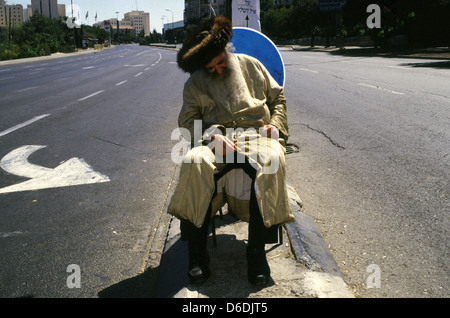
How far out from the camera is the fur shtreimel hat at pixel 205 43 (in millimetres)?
2959

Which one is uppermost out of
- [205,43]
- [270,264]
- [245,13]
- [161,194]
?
[245,13]

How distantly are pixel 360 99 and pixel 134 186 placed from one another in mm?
6903

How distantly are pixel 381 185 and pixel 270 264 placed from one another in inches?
86.9

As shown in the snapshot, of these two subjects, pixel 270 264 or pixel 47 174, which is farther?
pixel 47 174

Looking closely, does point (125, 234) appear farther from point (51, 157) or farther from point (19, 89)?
point (19, 89)

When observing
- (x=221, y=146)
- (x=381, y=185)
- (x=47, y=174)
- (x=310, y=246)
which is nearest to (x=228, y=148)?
(x=221, y=146)

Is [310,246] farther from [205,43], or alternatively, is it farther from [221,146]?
[205,43]

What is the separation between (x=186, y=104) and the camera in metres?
3.03

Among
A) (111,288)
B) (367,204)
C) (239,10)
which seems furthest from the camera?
(239,10)

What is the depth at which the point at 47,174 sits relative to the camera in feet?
17.3

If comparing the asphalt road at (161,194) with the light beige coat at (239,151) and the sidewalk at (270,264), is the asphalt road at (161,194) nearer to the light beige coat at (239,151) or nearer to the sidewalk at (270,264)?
the sidewalk at (270,264)

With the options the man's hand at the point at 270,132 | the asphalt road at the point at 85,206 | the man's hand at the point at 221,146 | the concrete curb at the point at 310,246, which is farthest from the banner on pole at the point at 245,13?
the man's hand at the point at 221,146

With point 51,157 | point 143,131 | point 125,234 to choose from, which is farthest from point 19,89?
point 125,234

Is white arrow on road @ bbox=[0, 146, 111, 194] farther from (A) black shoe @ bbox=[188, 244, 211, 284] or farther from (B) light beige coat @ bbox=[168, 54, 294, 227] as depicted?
(A) black shoe @ bbox=[188, 244, 211, 284]
